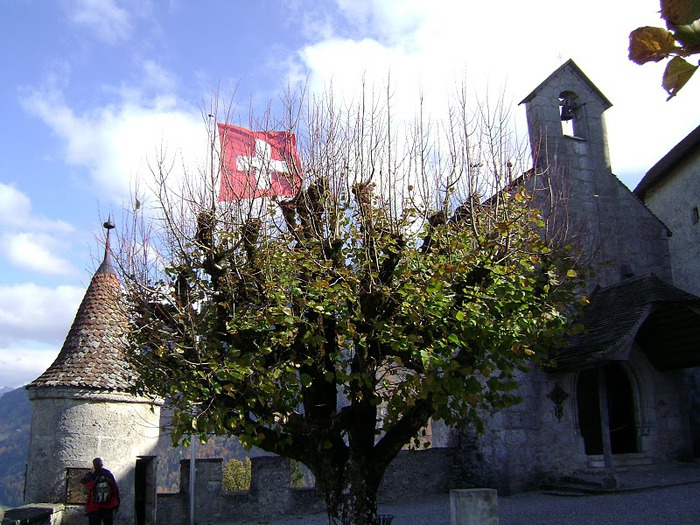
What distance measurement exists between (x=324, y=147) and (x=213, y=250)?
210 cm

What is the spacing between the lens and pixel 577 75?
16516 millimetres

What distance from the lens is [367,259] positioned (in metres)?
7.61

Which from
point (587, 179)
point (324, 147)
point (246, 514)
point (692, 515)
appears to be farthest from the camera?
point (587, 179)

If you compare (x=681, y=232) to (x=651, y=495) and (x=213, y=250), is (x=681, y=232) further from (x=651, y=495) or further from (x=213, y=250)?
(x=213, y=250)

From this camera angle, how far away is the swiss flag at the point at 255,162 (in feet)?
27.5

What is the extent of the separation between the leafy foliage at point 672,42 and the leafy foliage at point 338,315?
4.94 m

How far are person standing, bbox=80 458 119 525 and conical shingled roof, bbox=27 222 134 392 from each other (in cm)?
158

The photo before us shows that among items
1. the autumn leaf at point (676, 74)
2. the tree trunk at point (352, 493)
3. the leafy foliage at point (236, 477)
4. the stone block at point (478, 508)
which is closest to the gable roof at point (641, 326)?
the stone block at point (478, 508)

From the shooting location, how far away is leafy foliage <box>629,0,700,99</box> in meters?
1.59

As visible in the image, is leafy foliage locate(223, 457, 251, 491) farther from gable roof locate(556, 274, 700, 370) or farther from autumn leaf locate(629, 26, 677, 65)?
autumn leaf locate(629, 26, 677, 65)

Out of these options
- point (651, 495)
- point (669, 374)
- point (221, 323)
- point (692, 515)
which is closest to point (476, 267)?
point (221, 323)

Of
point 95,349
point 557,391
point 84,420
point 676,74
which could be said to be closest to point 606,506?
point 557,391

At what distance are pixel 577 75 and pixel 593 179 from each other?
274 cm

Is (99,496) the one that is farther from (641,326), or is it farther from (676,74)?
(676,74)
